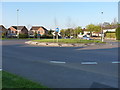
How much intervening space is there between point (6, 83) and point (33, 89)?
1.08 metres

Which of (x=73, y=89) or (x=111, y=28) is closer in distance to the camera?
(x=73, y=89)

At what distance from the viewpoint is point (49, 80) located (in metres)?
4.96

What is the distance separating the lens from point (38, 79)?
5.06 meters

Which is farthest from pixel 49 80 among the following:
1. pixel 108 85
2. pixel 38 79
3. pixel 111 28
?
pixel 111 28

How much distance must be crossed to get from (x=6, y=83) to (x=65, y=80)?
6.55 ft

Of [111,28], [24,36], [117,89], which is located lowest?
[117,89]

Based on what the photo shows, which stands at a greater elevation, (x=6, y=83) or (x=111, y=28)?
(x=111, y=28)

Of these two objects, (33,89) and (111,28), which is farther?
(111,28)

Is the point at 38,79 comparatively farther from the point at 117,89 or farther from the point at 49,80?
the point at 117,89

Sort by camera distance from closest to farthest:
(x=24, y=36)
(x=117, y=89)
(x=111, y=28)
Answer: (x=117, y=89), (x=24, y=36), (x=111, y=28)

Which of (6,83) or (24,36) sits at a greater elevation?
(24,36)

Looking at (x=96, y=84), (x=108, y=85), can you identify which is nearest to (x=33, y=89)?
(x=96, y=84)

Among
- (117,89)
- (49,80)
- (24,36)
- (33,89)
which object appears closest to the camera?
(33,89)

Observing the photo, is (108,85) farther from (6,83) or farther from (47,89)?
(6,83)
